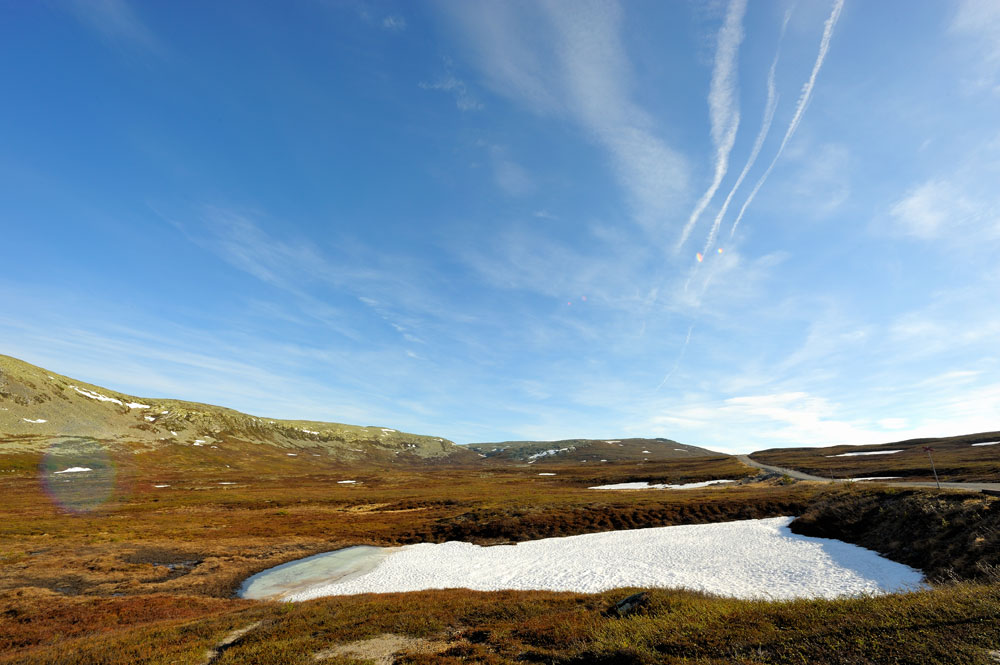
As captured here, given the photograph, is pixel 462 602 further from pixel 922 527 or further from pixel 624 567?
pixel 922 527

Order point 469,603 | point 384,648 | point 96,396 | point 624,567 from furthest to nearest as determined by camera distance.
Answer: point 96,396
point 624,567
point 469,603
point 384,648

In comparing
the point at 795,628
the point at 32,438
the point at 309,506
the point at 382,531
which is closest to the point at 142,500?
the point at 309,506

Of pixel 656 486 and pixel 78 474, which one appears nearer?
pixel 656 486

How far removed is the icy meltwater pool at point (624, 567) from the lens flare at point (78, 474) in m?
60.8

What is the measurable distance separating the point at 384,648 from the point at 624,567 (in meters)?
19.9

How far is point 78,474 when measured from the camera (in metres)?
107

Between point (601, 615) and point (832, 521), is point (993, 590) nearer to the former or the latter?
point (601, 615)

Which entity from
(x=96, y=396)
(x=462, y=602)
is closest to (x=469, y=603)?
(x=462, y=602)

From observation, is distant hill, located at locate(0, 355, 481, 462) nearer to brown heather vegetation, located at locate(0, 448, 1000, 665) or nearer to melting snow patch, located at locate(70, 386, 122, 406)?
melting snow patch, located at locate(70, 386, 122, 406)

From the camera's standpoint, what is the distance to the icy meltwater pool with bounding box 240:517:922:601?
72.9ft

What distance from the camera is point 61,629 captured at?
18125mm

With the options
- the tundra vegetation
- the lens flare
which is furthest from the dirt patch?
the lens flare

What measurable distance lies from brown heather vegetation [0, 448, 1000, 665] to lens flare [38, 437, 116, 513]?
2043 centimetres

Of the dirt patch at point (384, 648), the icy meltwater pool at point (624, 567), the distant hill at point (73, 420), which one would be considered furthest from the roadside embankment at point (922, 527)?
the distant hill at point (73, 420)
